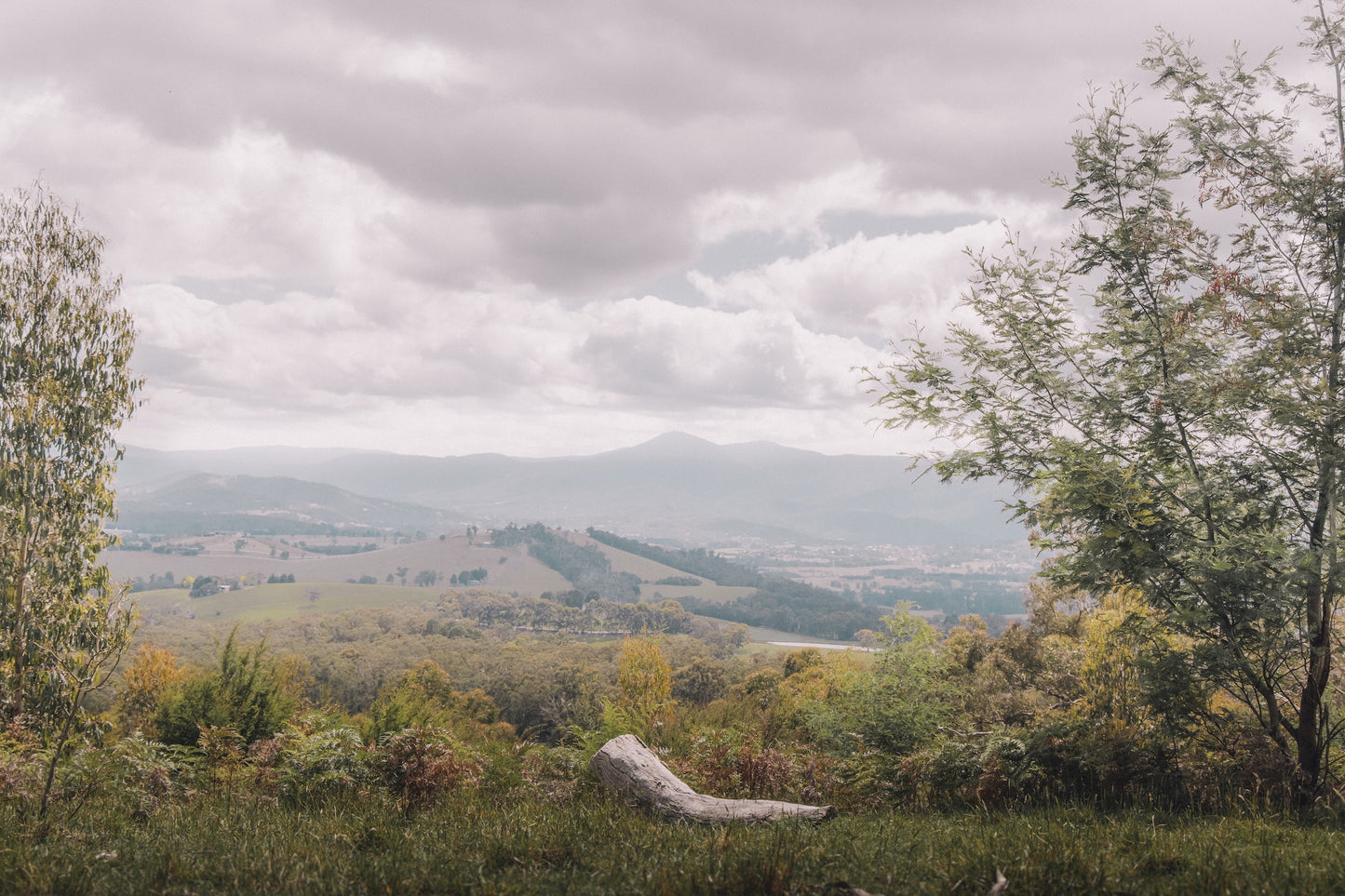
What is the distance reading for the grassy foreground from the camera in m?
3.84

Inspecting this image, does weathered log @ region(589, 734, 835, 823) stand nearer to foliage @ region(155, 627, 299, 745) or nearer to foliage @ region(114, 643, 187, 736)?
foliage @ region(155, 627, 299, 745)

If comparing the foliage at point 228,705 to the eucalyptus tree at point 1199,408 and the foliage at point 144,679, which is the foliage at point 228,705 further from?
the foliage at point 144,679

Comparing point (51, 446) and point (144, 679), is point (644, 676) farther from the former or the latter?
point (144, 679)

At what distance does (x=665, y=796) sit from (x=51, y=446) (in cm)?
1531

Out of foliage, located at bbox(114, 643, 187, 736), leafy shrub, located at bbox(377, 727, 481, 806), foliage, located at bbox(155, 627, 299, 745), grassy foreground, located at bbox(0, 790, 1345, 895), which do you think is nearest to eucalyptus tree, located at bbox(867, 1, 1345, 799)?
grassy foreground, located at bbox(0, 790, 1345, 895)

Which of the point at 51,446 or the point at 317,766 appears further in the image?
the point at 51,446

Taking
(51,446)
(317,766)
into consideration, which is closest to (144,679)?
(51,446)

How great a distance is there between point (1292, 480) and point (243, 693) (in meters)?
17.4

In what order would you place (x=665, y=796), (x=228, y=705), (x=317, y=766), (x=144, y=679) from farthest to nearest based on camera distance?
(x=144, y=679) < (x=228, y=705) < (x=317, y=766) < (x=665, y=796)

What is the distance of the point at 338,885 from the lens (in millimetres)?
3947

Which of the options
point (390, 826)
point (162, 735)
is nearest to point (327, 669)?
point (162, 735)

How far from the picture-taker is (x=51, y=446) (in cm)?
1402

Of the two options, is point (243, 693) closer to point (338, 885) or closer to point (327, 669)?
point (338, 885)

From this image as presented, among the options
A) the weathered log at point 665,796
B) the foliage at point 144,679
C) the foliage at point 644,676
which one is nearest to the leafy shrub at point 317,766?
the weathered log at point 665,796
